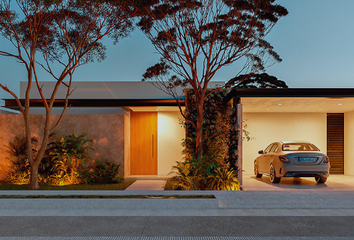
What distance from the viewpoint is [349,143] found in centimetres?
1385

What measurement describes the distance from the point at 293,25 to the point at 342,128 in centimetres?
832

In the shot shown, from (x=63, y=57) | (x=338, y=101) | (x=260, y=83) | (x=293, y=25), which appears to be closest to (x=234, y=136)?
(x=338, y=101)

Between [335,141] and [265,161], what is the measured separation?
4.62m

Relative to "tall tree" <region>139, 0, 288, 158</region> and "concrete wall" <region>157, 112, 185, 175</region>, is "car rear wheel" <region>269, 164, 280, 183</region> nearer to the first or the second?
"tall tree" <region>139, 0, 288, 158</region>

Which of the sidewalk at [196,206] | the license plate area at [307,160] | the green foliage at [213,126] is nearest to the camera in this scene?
the sidewalk at [196,206]

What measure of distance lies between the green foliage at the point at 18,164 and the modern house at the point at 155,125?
90 cm

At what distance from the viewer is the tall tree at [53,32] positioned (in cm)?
1000

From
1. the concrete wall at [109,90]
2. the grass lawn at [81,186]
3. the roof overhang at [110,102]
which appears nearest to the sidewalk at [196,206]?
the grass lawn at [81,186]

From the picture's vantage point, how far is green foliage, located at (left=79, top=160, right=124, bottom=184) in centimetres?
1120

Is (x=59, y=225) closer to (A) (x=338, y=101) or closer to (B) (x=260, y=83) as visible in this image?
(A) (x=338, y=101)

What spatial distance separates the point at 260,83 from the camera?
1394 inches

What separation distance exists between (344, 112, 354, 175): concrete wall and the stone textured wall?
30.5 feet

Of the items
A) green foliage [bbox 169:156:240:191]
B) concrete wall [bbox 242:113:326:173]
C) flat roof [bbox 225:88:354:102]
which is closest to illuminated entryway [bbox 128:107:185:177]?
concrete wall [bbox 242:113:326:173]

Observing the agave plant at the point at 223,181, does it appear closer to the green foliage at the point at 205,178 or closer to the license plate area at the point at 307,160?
the green foliage at the point at 205,178
